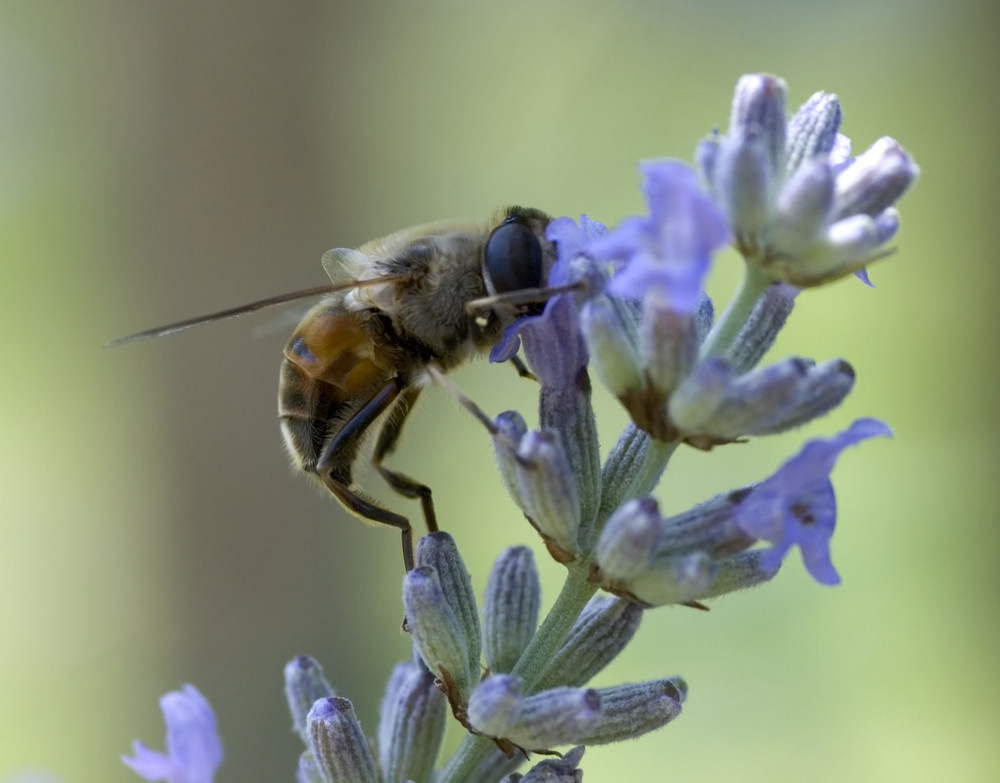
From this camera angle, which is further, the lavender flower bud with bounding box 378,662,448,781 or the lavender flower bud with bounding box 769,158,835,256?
the lavender flower bud with bounding box 378,662,448,781

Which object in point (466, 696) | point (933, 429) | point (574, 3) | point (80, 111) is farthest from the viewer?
point (574, 3)

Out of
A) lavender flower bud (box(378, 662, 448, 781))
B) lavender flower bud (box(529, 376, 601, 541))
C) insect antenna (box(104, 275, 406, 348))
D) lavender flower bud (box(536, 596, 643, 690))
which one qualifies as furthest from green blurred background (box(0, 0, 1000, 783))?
lavender flower bud (box(536, 596, 643, 690))

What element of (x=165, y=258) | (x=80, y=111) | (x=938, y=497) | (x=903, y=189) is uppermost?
(x=80, y=111)

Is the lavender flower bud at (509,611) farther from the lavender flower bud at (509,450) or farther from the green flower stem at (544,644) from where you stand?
the lavender flower bud at (509,450)

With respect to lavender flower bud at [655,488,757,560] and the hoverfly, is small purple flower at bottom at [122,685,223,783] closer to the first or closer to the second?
the hoverfly

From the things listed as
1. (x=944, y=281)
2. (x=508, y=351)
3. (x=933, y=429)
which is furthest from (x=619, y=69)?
(x=508, y=351)

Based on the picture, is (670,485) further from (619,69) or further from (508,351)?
(508,351)
